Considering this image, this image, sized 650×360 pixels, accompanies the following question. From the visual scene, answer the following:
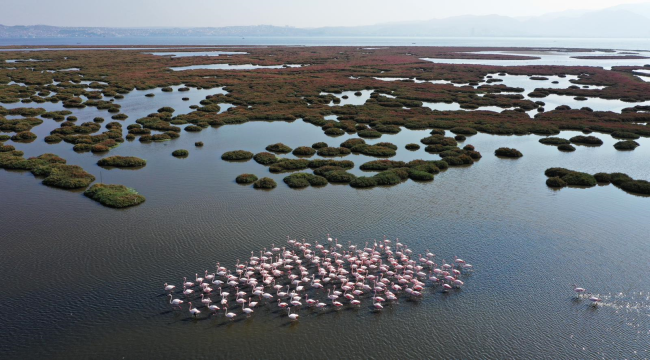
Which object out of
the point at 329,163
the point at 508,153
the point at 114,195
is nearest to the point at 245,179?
the point at 329,163

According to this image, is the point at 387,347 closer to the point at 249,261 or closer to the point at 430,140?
the point at 249,261

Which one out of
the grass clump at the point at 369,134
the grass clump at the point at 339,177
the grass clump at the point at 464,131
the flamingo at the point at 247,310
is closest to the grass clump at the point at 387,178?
the grass clump at the point at 339,177

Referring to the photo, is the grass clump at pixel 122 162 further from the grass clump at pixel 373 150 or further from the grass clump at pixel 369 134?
the grass clump at pixel 369 134

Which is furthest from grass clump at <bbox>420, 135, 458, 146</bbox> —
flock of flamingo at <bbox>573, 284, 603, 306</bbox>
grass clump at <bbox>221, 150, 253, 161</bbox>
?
flock of flamingo at <bbox>573, 284, 603, 306</bbox>

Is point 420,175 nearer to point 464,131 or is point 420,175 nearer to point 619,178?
point 619,178

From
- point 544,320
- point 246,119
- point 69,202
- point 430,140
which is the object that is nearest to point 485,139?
point 430,140
